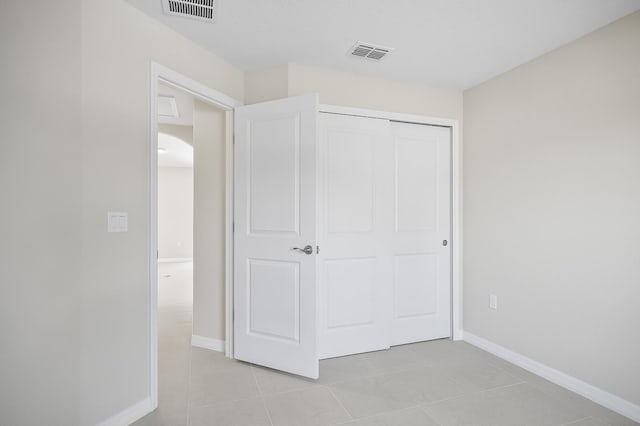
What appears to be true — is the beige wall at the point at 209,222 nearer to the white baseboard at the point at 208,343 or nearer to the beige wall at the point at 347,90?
the white baseboard at the point at 208,343

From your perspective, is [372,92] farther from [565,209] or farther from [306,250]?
[565,209]

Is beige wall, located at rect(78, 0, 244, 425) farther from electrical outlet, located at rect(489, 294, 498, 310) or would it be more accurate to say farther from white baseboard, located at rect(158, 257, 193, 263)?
white baseboard, located at rect(158, 257, 193, 263)

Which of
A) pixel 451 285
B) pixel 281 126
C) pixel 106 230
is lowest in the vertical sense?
pixel 451 285

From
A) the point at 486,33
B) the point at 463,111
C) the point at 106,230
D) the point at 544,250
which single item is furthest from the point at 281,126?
the point at 544,250

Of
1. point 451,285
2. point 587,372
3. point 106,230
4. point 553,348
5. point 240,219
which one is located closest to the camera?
point 106,230

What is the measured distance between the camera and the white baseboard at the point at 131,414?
5.79 feet

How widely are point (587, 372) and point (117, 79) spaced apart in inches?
142

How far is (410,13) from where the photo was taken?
1.96 metres

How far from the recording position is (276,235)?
8.11 ft

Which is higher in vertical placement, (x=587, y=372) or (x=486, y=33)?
(x=486, y=33)

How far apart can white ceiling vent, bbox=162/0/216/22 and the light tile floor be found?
8.27ft

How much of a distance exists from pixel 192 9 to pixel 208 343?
8.82ft

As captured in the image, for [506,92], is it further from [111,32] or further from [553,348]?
[111,32]

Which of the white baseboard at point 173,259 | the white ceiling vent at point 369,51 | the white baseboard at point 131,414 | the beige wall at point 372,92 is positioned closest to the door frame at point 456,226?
the beige wall at point 372,92
